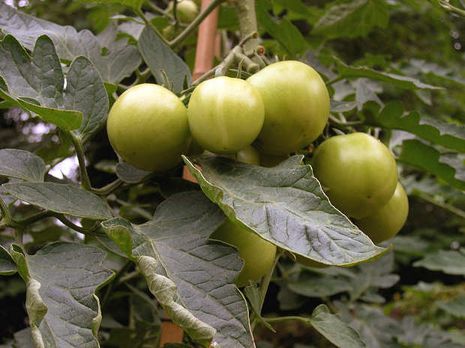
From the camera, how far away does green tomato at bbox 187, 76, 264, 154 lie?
0.47 metres

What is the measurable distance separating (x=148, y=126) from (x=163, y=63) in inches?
5.6

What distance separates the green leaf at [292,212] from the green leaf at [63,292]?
0.35 ft

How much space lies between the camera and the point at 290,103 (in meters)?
0.51

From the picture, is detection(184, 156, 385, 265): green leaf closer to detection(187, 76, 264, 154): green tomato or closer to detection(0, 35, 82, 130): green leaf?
detection(187, 76, 264, 154): green tomato

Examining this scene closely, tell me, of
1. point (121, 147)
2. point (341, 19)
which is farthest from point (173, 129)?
point (341, 19)

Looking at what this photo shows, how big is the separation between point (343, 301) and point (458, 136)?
0.46m

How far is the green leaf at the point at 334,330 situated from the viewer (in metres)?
0.57

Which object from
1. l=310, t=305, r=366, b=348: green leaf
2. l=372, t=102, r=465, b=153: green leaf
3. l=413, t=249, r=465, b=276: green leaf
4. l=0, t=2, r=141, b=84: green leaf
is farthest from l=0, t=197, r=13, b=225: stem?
l=413, t=249, r=465, b=276: green leaf

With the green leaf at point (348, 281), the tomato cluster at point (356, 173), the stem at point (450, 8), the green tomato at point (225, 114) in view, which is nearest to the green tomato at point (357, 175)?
the tomato cluster at point (356, 173)

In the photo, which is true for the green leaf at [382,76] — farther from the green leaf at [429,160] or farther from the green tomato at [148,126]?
the green tomato at [148,126]

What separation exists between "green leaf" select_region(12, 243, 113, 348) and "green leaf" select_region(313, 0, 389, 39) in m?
0.62

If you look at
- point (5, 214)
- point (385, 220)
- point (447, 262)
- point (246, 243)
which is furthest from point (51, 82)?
point (447, 262)

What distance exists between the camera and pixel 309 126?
527 millimetres

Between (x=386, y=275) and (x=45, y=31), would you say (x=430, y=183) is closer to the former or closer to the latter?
(x=386, y=275)
